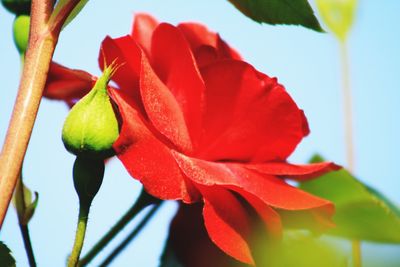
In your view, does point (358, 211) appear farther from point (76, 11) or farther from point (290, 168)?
point (76, 11)

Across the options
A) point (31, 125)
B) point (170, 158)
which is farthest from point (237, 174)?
point (31, 125)

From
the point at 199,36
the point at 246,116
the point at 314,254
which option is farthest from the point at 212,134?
the point at 314,254

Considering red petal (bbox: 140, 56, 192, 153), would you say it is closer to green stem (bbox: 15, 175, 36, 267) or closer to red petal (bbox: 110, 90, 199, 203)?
red petal (bbox: 110, 90, 199, 203)

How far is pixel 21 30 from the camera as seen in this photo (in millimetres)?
579

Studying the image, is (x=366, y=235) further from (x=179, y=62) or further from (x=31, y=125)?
(x=31, y=125)

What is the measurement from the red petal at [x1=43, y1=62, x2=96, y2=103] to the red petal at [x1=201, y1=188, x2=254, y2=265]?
0.47 feet

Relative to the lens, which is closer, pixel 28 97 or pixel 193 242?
pixel 28 97

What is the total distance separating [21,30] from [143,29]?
0.13 meters

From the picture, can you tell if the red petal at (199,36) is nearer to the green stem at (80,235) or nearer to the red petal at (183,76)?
the red petal at (183,76)

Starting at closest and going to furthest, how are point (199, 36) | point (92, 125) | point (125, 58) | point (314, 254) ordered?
point (314, 254) < point (92, 125) < point (125, 58) < point (199, 36)

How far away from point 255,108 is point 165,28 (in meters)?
0.10

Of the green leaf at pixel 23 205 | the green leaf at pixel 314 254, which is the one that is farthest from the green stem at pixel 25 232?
the green leaf at pixel 314 254

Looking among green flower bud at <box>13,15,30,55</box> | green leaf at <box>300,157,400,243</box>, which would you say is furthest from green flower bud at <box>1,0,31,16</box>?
green leaf at <box>300,157,400,243</box>

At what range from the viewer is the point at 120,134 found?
44 cm
